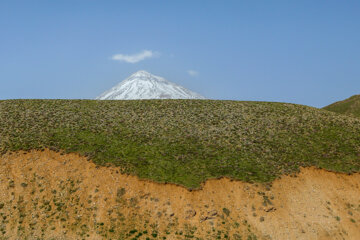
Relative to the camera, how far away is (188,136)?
158ft

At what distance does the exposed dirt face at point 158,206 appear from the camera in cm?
3198

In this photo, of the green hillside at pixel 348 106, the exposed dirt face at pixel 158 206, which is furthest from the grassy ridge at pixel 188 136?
the green hillside at pixel 348 106

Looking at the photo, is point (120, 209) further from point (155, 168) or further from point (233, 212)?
point (233, 212)

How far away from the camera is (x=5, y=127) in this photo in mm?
47406

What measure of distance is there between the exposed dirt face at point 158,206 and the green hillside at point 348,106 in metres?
60.2

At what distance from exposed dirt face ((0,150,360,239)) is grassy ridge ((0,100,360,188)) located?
2145mm

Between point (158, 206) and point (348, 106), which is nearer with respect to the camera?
point (158, 206)

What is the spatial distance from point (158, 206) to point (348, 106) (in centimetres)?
8493

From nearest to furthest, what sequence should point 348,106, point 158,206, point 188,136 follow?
point 158,206
point 188,136
point 348,106

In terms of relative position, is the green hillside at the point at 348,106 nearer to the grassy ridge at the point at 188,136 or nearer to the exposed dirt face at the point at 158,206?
the grassy ridge at the point at 188,136

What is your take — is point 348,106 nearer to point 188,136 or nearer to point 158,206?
point 188,136

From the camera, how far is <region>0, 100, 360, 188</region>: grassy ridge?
1588 inches

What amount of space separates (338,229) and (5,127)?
1968 inches

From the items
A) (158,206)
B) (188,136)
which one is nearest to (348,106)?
(188,136)
